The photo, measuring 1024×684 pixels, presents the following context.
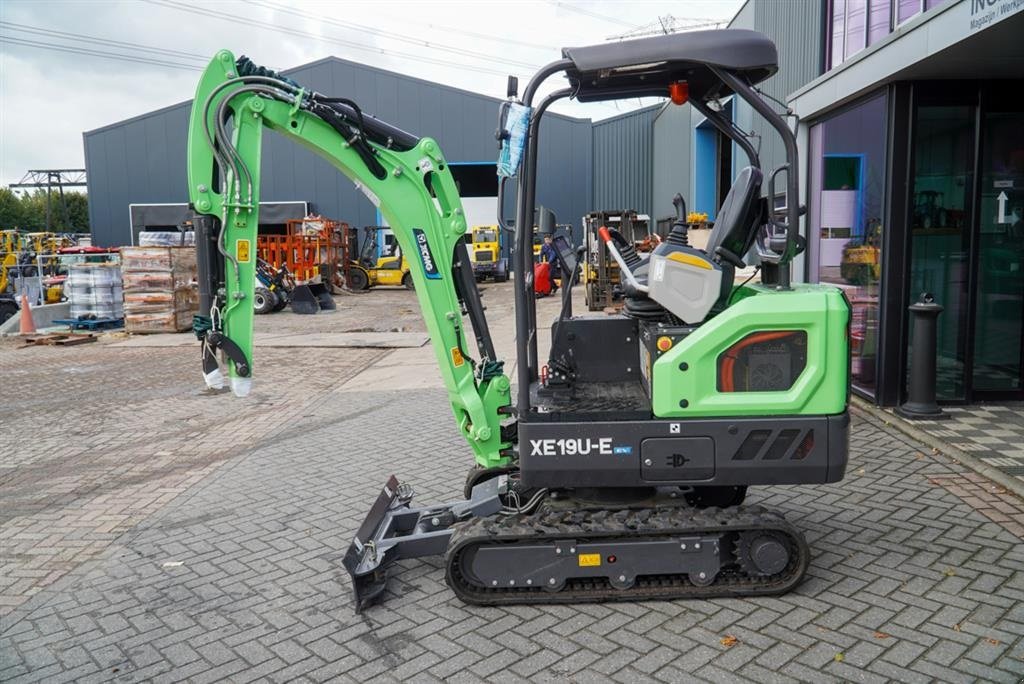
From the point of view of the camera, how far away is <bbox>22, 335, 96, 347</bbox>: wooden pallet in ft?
54.4

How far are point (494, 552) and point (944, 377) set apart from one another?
20.4ft

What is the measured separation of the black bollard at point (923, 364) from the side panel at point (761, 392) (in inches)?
164

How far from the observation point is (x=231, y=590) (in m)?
4.64

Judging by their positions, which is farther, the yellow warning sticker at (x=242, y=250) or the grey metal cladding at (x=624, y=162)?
the grey metal cladding at (x=624, y=162)

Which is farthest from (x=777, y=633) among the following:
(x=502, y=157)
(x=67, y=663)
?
(x=67, y=663)

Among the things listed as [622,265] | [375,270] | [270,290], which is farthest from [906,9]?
[375,270]

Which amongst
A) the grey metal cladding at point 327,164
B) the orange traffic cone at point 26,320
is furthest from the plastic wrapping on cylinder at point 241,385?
the grey metal cladding at point 327,164

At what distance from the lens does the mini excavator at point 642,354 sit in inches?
163

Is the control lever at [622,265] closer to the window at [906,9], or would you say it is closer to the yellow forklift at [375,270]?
the window at [906,9]

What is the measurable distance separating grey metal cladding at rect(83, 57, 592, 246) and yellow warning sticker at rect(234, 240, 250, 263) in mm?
30215

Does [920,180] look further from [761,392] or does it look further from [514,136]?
[514,136]

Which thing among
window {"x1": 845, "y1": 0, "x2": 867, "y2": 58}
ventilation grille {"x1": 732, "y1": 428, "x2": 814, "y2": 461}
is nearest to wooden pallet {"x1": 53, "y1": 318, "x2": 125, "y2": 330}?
window {"x1": 845, "y1": 0, "x2": 867, "y2": 58}

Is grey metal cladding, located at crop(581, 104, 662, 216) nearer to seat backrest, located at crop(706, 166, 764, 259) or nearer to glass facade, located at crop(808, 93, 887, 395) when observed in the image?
glass facade, located at crop(808, 93, 887, 395)

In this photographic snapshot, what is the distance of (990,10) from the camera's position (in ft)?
20.3
